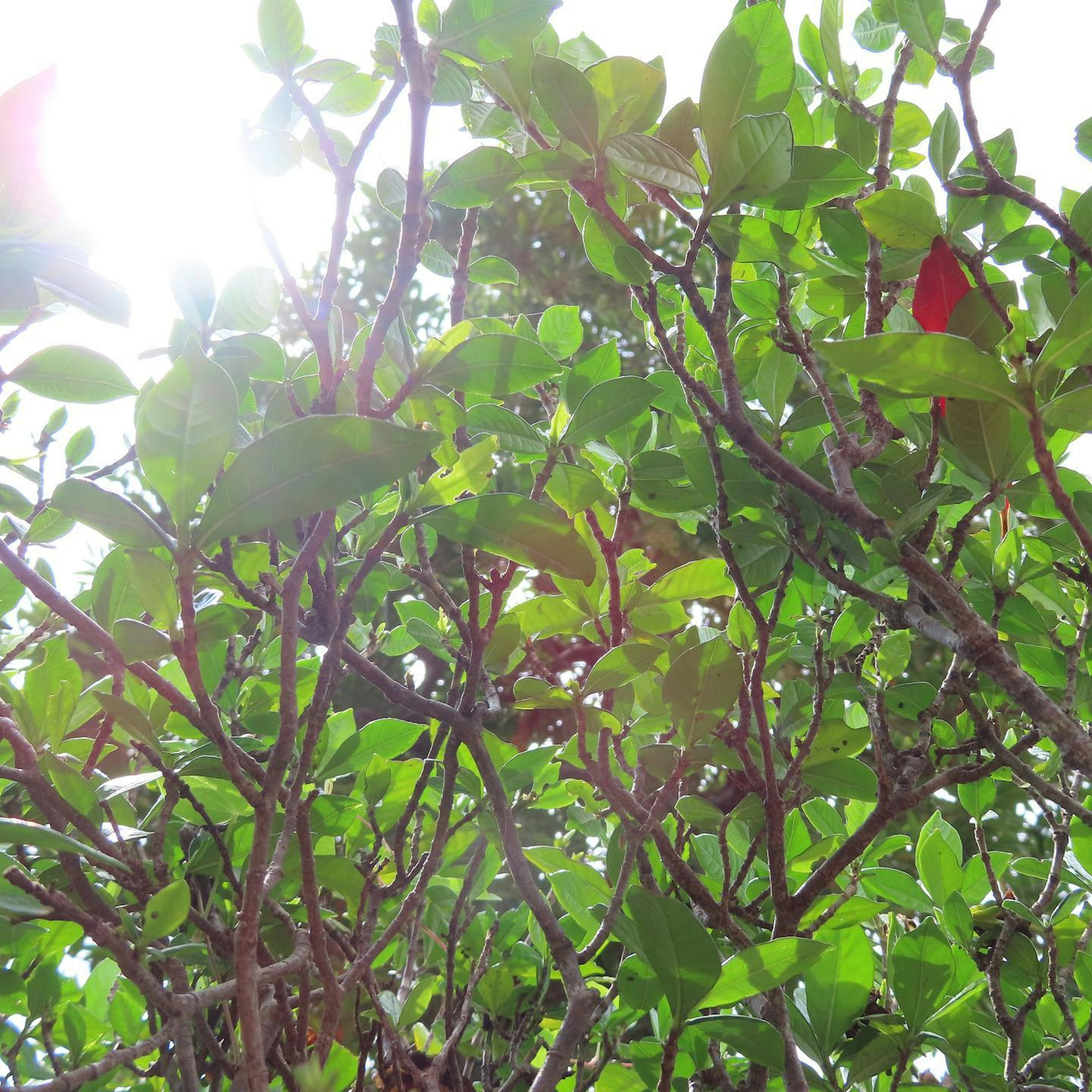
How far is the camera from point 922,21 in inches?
41.3

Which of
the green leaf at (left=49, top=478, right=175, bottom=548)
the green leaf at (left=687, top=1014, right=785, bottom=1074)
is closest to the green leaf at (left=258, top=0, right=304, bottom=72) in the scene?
the green leaf at (left=49, top=478, right=175, bottom=548)

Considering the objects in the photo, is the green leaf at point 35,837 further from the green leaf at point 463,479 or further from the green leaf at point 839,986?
the green leaf at point 839,986

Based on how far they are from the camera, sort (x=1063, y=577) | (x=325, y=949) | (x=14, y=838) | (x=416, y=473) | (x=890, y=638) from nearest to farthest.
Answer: (x=14, y=838) < (x=325, y=949) < (x=416, y=473) < (x=890, y=638) < (x=1063, y=577)

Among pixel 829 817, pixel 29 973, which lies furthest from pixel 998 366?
pixel 29 973

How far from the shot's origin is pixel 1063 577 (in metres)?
1.27

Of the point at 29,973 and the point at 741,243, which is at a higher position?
the point at 741,243

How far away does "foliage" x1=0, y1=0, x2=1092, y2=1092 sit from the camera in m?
0.68

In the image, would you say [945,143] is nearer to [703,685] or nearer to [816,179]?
[816,179]

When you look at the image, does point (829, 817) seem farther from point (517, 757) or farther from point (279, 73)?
point (279, 73)

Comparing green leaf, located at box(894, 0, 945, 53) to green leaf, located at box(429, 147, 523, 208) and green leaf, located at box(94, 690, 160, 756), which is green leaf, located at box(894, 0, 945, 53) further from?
green leaf, located at box(94, 690, 160, 756)

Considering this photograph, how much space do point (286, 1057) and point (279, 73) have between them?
40.3 inches

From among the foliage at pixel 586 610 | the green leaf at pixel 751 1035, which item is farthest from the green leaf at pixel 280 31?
the green leaf at pixel 751 1035

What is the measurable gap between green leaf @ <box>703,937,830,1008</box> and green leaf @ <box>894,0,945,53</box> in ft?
3.37

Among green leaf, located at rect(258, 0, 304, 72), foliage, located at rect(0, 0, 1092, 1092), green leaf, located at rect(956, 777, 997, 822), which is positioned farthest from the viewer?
green leaf, located at rect(956, 777, 997, 822)
